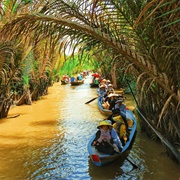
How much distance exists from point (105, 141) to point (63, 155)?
1.71 m

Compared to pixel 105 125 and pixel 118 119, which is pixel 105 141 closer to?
pixel 105 125

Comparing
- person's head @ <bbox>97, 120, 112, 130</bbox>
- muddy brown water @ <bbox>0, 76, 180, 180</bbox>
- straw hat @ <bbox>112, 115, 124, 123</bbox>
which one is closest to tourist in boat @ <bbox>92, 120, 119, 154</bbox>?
person's head @ <bbox>97, 120, 112, 130</bbox>

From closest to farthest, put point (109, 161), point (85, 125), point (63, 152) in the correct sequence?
point (109, 161) → point (63, 152) → point (85, 125)

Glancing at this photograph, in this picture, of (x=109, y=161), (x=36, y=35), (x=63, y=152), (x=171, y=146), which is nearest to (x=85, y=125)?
(x=63, y=152)

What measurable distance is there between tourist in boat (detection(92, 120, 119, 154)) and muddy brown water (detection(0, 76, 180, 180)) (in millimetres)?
445

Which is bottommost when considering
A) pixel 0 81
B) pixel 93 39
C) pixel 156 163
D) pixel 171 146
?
pixel 156 163

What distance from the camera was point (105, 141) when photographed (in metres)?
6.36

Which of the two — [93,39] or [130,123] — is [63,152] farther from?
[93,39]

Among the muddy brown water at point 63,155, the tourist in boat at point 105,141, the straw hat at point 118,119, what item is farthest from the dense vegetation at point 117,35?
the straw hat at point 118,119

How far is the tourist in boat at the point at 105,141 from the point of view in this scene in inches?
248

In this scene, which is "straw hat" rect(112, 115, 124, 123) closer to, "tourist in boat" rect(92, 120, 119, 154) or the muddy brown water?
the muddy brown water

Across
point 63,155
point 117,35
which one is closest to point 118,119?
point 63,155

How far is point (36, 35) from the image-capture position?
16.4 feet

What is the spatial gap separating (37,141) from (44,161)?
6.63 feet
